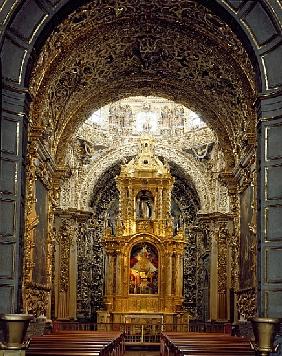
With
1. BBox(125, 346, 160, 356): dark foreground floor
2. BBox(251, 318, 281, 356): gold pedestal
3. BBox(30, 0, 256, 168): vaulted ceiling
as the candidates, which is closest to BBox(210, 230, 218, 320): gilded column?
BBox(125, 346, 160, 356): dark foreground floor

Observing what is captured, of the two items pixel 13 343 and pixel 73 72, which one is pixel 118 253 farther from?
pixel 13 343

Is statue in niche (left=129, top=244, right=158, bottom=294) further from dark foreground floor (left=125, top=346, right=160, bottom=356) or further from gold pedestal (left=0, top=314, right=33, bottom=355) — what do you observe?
gold pedestal (left=0, top=314, right=33, bottom=355)

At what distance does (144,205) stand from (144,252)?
1.89 meters

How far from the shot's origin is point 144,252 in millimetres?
28281

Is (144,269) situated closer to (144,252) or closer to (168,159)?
(144,252)

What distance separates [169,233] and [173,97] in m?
9.83

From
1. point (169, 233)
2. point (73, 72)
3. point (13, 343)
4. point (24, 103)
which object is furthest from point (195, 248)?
point (13, 343)

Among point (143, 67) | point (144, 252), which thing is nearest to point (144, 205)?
point (144, 252)

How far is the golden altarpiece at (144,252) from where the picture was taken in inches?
1092

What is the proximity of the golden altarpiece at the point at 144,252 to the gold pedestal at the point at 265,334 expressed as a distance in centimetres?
1879

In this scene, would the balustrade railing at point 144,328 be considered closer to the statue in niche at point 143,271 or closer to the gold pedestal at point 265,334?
the statue in niche at point 143,271

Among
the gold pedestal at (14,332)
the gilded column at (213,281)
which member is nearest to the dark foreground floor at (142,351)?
the gilded column at (213,281)

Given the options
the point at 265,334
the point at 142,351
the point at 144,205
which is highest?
the point at 144,205

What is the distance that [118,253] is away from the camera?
92.0ft
